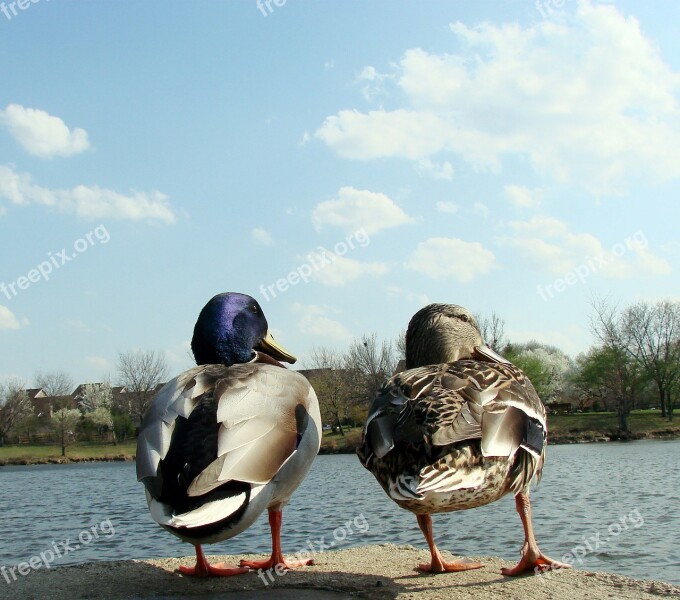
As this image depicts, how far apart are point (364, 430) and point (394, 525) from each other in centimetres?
897

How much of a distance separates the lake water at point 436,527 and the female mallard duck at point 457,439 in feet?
14.0

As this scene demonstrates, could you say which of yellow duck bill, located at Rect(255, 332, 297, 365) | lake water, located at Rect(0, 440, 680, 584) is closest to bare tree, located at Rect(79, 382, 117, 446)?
lake water, located at Rect(0, 440, 680, 584)

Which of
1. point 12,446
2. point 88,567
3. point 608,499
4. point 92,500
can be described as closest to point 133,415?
point 12,446

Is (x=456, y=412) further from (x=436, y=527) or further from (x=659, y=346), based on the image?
(x=659, y=346)

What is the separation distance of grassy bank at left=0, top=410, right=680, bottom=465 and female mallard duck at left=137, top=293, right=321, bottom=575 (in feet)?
162

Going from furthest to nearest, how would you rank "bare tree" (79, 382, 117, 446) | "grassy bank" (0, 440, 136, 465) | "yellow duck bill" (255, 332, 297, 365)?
"bare tree" (79, 382, 117, 446) < "grassy bank" (0, 440, 136, 465) < "yellow duck bill" (255, 332, 297, 365)

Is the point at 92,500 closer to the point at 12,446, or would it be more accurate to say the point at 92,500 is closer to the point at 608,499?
the point at 608,499

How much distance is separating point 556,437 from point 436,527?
4346 cm

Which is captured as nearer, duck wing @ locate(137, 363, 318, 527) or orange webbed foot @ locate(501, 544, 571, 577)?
duck wing @ locate(137, 363, 318, 527)

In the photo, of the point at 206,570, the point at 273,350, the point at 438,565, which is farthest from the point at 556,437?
the point at 206,570

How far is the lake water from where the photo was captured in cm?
941

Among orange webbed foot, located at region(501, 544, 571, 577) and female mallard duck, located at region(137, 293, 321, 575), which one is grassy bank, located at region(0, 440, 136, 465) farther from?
orange webbed foot, located at region(501, 544, 571, 577)

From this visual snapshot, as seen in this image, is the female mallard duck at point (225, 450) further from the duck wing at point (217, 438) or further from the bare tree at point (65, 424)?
the bare tree at point (65, 424)

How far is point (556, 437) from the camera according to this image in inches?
2061
